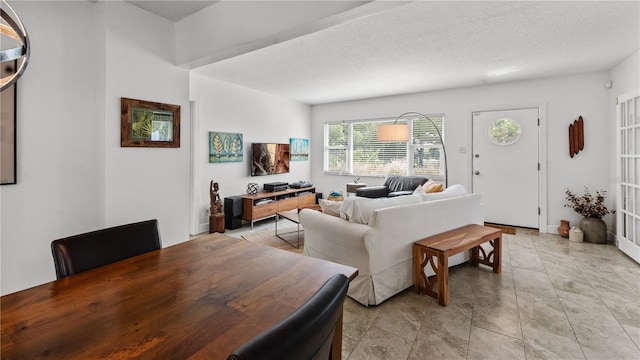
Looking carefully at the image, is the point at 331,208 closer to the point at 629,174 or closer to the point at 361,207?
the point at 361,207

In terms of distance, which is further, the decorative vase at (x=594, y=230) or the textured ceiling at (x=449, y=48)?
the decorative vase at (x=594, y=230)

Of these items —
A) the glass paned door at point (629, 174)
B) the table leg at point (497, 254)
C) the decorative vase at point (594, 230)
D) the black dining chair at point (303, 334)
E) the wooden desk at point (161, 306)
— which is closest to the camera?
the black dining chair at point (303, 334)

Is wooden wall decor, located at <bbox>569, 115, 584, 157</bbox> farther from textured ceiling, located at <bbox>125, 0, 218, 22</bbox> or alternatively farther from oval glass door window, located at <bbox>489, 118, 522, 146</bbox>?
textured ceiling, located at <bbox>125, 0, 218, 22</bbox>

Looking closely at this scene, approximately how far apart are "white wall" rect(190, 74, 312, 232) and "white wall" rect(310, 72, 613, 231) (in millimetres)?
2764

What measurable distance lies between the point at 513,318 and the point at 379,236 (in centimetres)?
111

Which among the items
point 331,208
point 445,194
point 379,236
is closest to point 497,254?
point 445,194

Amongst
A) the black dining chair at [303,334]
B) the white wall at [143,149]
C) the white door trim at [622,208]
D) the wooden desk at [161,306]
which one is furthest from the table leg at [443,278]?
the white door trim at [622,208]

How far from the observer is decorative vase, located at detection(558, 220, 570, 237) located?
4332mm

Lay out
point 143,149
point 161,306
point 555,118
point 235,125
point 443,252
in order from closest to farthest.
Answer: point 161,306 → point 443,252 → point 143,149 → point 555,118 → point 235,125

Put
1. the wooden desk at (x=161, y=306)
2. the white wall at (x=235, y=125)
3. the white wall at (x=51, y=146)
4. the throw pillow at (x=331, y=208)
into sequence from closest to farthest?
the wooden desk at (x=161, y=306), the white wall at (x=51, y=146), the throw pillow at (x=331, y=208), the white wall at (x=235, y=125)

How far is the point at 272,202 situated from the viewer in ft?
17.2

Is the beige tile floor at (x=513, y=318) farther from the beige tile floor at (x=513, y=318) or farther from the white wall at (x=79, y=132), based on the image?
the white wall at (x=79, y=132)

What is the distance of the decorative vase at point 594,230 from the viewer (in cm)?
397

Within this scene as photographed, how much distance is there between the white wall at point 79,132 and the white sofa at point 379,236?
1470mm
